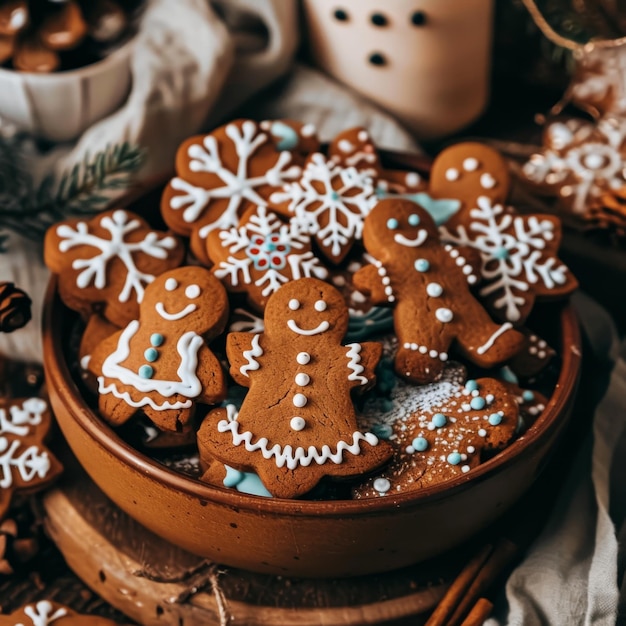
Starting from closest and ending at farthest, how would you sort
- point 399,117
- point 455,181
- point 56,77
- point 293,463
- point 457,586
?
point 293,463 → point 457,586 → point 455,181 → point 56,77 → point 399,117

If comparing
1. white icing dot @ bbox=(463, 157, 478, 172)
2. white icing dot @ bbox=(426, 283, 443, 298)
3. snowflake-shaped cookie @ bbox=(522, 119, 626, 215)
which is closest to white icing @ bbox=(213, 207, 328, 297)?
white icing dot @ bbox=(426, 283, 443, 298)

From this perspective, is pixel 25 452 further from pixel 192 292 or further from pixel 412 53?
pixel 412 53

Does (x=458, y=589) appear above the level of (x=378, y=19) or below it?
below

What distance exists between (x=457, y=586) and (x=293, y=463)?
226mm

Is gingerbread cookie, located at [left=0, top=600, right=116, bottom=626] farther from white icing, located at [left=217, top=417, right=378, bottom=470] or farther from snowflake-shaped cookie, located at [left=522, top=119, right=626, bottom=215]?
snowflake-shaped cookie, located at [left=522, top=119, right=626, bottom=215]

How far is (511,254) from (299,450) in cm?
31

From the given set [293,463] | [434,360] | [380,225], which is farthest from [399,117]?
[293,463]

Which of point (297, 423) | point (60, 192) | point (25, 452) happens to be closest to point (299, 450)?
point (297, 423)

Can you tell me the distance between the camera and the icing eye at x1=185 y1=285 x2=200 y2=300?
747 millimetres

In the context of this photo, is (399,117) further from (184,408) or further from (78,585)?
(78,585)

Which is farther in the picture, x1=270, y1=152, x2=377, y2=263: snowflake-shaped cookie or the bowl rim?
x1=270, y1=152, x2=377, y2=263: snowflake-shaped cookie

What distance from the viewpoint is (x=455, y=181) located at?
88 centimetres

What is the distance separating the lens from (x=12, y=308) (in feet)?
2.57

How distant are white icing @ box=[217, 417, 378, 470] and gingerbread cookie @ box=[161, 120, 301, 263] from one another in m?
0.23
